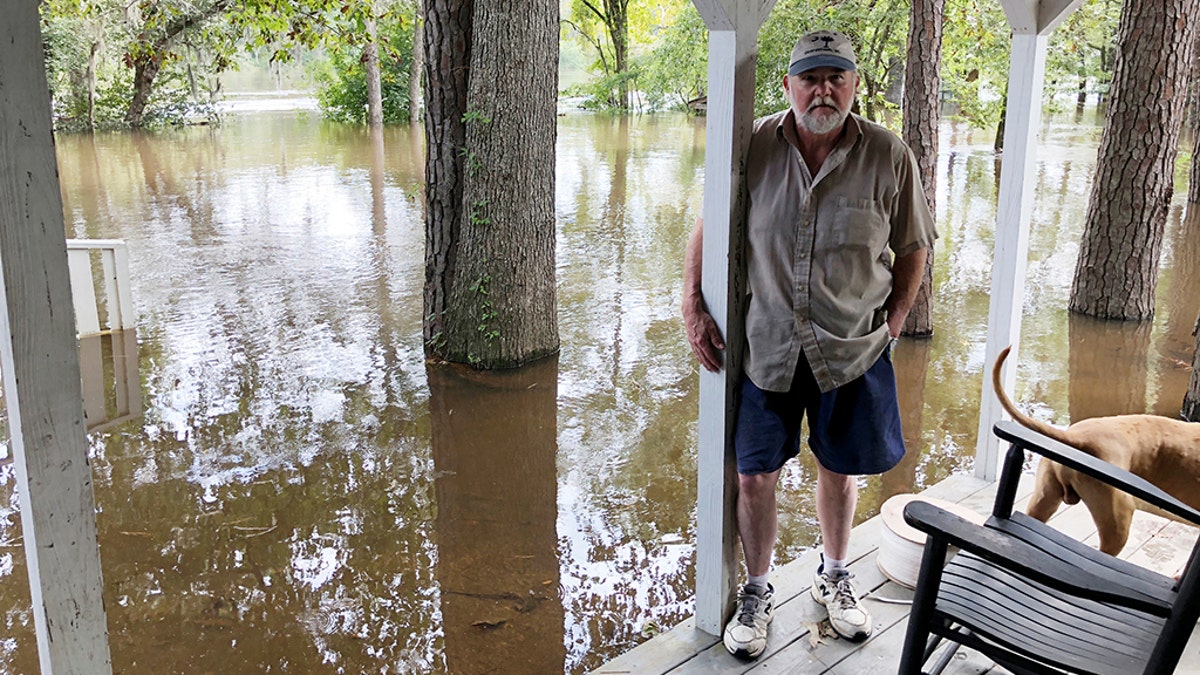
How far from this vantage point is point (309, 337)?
23.9 feet

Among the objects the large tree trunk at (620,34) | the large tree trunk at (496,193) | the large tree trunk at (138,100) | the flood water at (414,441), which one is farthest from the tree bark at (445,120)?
the large tree trunk at (620,34)

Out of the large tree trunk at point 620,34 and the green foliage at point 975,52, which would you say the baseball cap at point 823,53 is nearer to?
the green foliage at point 975,52

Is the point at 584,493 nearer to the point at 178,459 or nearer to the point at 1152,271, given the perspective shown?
the point at 178,459

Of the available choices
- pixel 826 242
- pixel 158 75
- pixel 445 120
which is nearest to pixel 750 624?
pixel 826 242

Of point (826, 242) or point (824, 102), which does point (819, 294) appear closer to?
point (826, 242)

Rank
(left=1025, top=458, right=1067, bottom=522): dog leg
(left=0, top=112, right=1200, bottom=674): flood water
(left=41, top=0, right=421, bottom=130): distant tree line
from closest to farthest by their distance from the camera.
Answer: (left=1025, top=458, right=1067, bottom=522): dog leg < (left=0, top=112, right=1200, bottom=674): flood water < (left=41, top=0, right=421, bottom=130): distant tree line

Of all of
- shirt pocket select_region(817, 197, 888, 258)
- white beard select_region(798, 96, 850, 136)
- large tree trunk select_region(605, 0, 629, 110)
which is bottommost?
shirt pocket select_region(817, 197, 888, 258)

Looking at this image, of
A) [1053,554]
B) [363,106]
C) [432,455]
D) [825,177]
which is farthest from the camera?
[363,106]

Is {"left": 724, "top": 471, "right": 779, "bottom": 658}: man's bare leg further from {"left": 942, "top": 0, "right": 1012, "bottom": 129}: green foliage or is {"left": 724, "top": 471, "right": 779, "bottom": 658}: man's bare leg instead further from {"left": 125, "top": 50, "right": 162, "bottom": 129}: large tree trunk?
{"left": 125, "top": 50, "right": 162, "bottom": 129}: large tree trunk

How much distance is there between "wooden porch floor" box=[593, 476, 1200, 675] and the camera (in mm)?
2754

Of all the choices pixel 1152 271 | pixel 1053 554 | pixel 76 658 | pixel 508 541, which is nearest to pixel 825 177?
pixel 1053 554

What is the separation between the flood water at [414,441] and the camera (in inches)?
146

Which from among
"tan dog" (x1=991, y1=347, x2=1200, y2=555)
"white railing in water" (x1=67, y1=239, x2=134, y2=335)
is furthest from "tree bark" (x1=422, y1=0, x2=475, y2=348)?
"tan dog" (x1=991, y1=347, x2=1200, y2=555)

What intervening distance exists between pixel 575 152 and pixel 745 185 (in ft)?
53.5
